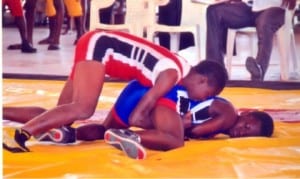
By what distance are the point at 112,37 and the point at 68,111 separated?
1.09 feet

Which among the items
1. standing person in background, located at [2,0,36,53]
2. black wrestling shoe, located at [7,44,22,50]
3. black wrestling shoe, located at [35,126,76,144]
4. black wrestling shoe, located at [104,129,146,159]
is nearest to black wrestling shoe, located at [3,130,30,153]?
black wrestling shoe, located at [35,126,76,144]

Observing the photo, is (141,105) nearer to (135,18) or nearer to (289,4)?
(289,4)

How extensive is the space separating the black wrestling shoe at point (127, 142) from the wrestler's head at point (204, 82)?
299 mm

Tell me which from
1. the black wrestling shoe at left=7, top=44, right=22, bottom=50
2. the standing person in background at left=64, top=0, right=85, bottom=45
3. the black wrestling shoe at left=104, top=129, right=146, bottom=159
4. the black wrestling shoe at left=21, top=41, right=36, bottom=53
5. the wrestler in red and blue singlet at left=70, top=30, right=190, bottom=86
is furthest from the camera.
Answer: the standing person in background at left=64, top=0, right=85, bottom=45

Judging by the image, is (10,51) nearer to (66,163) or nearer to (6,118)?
(6,118)

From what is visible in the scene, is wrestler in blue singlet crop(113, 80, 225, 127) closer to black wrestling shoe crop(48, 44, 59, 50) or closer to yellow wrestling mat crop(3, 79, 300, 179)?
yellow wrestling mat crop(3, 79, 300, 179)

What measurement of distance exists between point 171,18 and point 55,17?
5.83 feet

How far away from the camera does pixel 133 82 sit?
8.15 ft

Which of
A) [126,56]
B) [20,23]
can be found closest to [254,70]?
[126,56]

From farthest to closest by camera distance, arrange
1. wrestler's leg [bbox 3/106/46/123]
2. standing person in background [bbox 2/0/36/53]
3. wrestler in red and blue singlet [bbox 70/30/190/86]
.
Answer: standing person in background [bbox 2/0/36/53] → wrestler's leg [bbox 3/106/46/123] → wrestler in red and blue singlet [bbox 70/30/190/86]

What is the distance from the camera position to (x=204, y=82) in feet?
7.77

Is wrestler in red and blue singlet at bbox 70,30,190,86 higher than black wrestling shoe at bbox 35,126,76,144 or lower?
higher

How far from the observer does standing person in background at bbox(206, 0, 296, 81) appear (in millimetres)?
4039

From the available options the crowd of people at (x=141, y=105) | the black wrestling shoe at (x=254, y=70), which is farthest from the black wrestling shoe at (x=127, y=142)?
the black wrestling shoe at (x=254, y=70)
